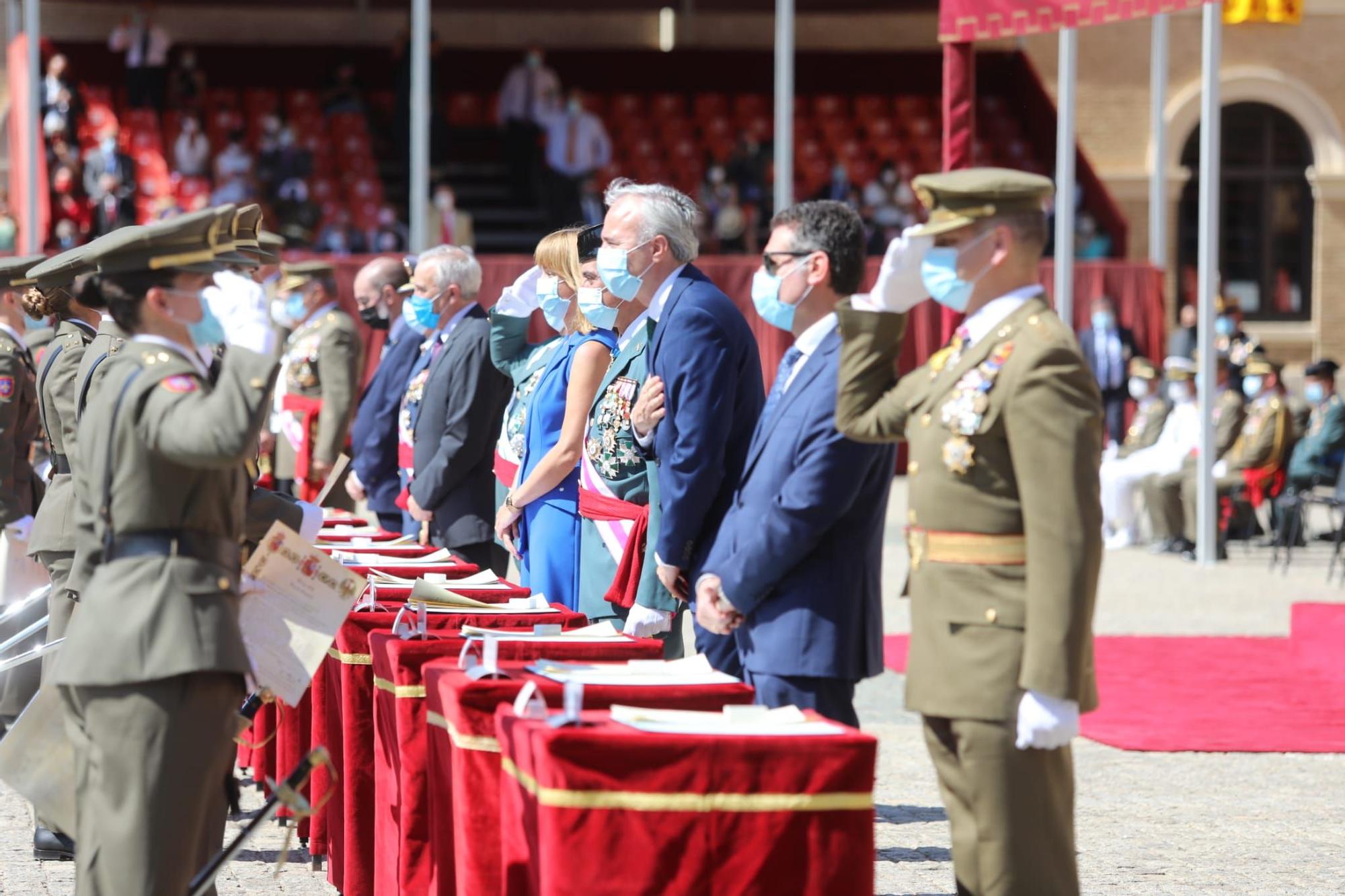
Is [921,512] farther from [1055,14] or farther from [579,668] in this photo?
[1055,14]

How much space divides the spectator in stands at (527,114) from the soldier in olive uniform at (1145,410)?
9.43m

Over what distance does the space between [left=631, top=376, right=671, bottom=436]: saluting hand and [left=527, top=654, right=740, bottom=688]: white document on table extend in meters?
1.15

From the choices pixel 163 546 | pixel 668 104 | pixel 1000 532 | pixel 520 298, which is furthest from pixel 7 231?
pixel 1000 532

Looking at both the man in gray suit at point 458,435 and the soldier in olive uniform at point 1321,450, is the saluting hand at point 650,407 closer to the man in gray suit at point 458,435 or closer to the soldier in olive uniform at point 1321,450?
the man in gray suit at point 458,435

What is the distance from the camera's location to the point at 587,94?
88.1 feet

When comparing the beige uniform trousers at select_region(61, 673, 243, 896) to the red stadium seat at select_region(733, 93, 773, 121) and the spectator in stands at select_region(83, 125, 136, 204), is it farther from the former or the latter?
the red stadium seat at select_region(733, 93, 773, 121)

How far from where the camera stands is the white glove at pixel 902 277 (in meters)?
3.97

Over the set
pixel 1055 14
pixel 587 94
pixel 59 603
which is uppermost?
pixel 587 94

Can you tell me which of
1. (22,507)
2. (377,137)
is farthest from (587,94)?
(22,507)

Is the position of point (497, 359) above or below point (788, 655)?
above

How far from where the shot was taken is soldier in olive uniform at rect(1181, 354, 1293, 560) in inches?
623

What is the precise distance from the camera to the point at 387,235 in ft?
72.9

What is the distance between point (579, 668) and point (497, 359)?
3.35 metres

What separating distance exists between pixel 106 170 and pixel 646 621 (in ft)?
59.3
